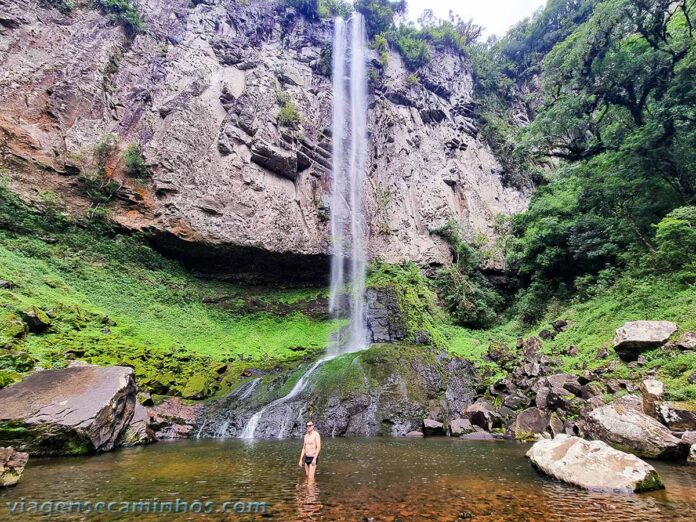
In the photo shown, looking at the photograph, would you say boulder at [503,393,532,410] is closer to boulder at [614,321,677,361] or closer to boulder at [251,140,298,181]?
boulder at [614,321,677,361]

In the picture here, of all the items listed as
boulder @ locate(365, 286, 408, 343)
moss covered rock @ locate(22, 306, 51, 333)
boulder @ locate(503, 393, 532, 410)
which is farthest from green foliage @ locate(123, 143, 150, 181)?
boulder @ locate(503, 393, 532, 410)

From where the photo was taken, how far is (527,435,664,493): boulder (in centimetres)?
486

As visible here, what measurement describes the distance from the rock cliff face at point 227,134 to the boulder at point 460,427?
14.4 metres

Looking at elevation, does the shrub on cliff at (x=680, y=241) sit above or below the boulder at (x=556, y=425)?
above

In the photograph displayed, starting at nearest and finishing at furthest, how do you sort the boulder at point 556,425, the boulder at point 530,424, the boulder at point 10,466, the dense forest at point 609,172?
the boulder at point 10,466 < the boulder at point 556,425 < the boulder at point 530,424 < the dense forest at point 609,172

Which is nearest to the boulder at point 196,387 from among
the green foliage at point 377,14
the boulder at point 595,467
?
the boulder at point 595,467

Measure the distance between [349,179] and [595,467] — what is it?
24369mm

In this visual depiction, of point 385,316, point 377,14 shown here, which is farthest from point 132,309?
point 377,14

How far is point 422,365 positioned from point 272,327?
1013cm

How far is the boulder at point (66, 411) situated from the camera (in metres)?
7.27

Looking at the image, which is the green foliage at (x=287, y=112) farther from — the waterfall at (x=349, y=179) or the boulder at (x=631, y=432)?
the boulder at (x=631, y=432)

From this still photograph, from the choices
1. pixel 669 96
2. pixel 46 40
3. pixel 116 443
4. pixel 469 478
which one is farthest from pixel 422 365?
pixel 46 40

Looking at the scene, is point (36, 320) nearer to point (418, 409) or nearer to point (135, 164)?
point (135, 164)

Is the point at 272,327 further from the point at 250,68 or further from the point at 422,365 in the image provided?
the point at 250,68
